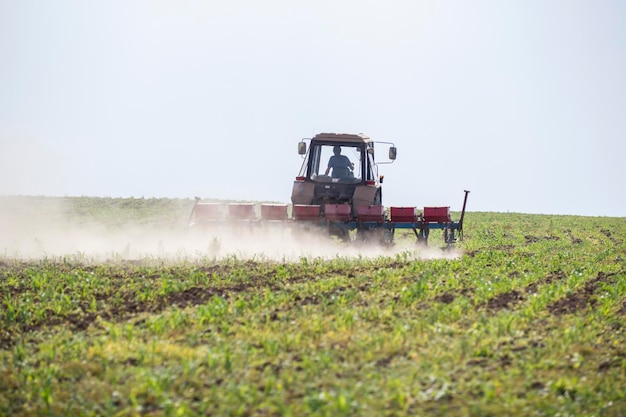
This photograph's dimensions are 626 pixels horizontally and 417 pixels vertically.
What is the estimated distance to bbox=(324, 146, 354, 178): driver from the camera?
2414cm

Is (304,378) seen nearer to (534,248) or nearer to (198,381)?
(198,381)

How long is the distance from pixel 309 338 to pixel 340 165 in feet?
43.6

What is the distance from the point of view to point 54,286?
15500 millimetres

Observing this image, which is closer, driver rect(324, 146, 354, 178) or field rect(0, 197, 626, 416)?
field rect(0, 197, 626, 416)

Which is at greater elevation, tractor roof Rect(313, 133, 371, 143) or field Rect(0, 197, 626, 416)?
tractor roof Rect(313, 133, 371, 143)

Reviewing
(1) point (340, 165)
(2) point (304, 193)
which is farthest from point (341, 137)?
(2) point (304, 193)

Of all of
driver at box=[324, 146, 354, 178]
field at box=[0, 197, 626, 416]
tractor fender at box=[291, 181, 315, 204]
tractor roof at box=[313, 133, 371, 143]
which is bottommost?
field at box=[0, 197, 626, 416]

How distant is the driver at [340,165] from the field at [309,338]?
16.5 feet

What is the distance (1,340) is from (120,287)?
3.61 meters

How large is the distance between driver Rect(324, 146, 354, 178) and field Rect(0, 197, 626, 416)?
5.04 metres

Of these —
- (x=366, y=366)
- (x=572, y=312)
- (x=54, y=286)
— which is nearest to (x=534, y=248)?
(x=572, y=312)

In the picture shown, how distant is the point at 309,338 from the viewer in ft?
36.7

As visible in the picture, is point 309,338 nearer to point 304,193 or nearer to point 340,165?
point 304,193

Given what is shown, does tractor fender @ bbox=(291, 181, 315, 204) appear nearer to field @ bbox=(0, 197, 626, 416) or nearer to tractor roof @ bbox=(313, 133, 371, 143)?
tractor roof @ bbox=(313, 133, 371, 143)
